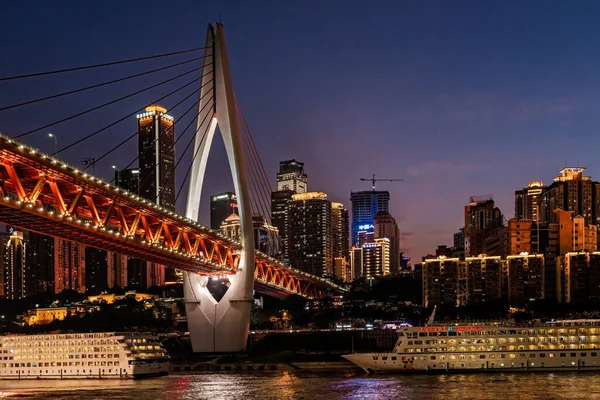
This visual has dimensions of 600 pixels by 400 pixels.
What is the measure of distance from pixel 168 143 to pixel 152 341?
9143 centimetres

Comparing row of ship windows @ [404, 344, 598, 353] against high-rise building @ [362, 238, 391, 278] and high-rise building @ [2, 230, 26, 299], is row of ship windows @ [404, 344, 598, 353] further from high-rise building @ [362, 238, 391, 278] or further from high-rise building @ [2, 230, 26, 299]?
high-rise building @ [362, 238, 391, 278]

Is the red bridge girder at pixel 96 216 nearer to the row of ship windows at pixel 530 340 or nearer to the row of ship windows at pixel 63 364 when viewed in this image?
the row of ship windows at pixel 63 364

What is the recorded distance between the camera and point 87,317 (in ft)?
343

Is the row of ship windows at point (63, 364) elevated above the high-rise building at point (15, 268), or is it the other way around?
the high-rise building at point (15, 268)

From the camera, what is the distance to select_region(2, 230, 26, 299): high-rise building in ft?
504

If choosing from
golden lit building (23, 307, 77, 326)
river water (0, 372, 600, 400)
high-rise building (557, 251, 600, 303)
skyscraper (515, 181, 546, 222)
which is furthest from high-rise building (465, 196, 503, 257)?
river water (0, 372, 600, 400)

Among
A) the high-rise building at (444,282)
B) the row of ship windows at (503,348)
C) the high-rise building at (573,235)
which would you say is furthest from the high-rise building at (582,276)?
the row of ship windows at (503,348)

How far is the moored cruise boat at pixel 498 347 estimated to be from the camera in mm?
51438

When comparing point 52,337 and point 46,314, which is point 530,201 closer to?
point 46,314

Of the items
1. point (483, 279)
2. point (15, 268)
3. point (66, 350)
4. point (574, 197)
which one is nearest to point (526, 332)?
point (66, 350)

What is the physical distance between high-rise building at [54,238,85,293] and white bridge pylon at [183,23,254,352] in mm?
109215

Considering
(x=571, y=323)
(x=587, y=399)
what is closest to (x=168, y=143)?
(x=571, y=323)

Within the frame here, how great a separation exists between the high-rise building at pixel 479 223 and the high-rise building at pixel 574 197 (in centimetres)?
913

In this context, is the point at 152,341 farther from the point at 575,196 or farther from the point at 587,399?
the point at 575,196
